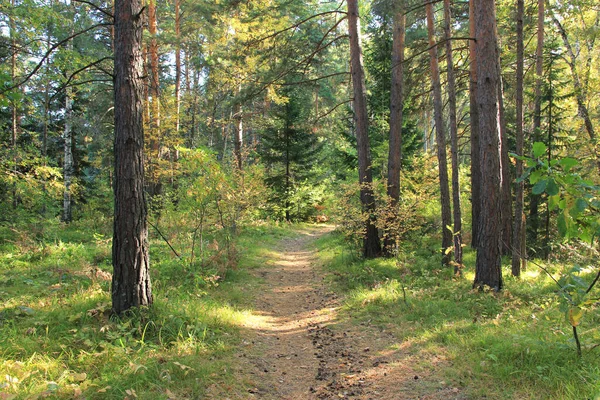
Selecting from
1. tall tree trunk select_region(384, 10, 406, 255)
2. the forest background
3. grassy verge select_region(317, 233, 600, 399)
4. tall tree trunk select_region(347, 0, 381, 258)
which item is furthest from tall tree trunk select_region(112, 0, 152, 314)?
tall tree trunk select_region(384, 10, 406, 255)

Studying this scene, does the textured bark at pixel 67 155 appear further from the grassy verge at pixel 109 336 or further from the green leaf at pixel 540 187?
the green leaf at pixel 540 187

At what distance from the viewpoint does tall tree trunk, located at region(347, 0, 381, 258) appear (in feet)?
31.8

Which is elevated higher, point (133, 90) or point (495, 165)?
point (133, 90)

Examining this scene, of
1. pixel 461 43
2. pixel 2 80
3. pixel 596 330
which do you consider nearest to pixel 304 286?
pixel 596 330

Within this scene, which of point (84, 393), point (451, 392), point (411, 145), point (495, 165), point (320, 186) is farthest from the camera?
point (320, 186)

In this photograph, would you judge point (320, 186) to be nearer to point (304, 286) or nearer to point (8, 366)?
point (304, 286)

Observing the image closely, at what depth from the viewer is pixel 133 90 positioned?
4.51m

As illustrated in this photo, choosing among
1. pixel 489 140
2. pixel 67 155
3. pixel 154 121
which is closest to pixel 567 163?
pixel 489 140

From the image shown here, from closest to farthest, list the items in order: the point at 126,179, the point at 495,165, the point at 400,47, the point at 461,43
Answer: the point at 126,179, the point at 495,165, the point at 400,47, the point at 461,43

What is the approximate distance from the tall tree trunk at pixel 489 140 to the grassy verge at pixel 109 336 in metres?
4.67

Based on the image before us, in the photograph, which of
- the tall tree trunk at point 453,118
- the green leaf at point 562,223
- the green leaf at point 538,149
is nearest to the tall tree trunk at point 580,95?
the tall tree trunk at point 453,118

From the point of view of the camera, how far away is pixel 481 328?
4805mm

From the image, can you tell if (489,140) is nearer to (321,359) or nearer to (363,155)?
(363,155)

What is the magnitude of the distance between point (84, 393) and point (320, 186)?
19.4 meters
